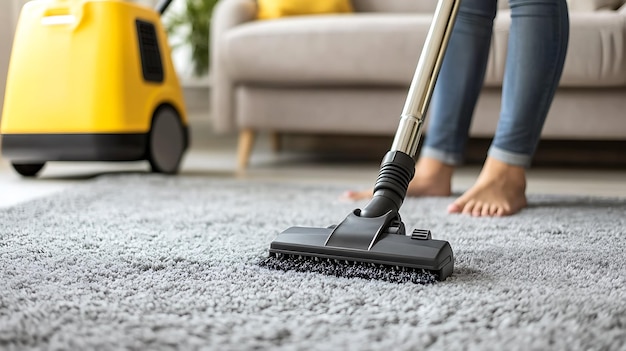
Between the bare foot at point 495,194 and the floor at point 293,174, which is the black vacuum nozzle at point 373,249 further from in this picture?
the floor at point 293,174

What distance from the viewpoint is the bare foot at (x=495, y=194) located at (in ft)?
3.84

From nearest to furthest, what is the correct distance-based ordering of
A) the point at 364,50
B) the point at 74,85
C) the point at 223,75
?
the point at 74,85
the point at 364,50
the point at 223,75

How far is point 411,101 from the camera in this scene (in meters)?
0.84

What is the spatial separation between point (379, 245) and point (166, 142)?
1.16 meters

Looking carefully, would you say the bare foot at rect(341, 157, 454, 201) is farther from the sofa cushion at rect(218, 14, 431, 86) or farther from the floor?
the sofa cushion at rect(218, 14, 431, 86)

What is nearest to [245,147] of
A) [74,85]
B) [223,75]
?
[223,75]

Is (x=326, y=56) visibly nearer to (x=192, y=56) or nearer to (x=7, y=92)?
(x=7, y=92)

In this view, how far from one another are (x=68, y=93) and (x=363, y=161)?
3.16ft

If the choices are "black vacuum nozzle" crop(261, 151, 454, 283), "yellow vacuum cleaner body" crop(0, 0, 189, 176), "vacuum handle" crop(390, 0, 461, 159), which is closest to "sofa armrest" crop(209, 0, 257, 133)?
"yellow vacuum cleaner body" crop(0, 0, 189, 176)

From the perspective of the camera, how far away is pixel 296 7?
219 cm

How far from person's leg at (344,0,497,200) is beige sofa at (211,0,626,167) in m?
0.42

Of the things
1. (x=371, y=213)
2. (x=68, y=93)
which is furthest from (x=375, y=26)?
(x=371, y=213)

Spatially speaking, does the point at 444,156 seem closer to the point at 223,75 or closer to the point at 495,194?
the point at 495,194

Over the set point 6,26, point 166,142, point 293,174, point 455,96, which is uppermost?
point 6,26
